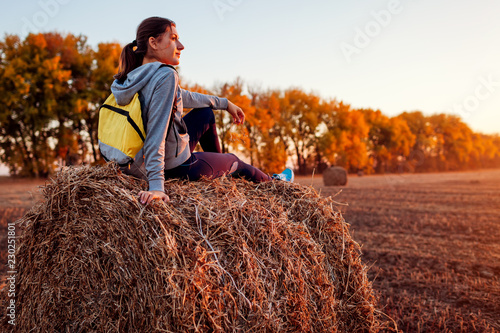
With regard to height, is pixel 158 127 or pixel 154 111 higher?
pixel 154 111

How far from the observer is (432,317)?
376 centimetres

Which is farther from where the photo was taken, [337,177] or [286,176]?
[337,177]

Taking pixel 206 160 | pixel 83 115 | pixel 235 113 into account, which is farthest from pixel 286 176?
pixel 83 115

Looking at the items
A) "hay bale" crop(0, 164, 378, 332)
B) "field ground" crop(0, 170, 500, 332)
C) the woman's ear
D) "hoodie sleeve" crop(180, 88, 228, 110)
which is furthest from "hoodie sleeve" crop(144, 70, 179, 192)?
"field ground" crop(0, 170, 500, 332)

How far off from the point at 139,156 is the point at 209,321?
1.26 meters

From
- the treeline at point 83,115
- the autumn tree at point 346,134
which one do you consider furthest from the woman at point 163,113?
the autumn tree at point 346,134

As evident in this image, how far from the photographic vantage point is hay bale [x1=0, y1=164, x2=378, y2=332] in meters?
2.16

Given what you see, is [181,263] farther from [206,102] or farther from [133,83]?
[206,102]

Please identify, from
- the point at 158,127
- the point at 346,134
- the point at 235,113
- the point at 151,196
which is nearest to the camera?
the point at 151,196

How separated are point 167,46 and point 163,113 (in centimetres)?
62

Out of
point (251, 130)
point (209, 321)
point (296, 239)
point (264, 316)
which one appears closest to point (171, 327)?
point (209, 321)

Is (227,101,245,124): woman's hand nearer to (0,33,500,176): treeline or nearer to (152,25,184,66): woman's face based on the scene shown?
(152,25,184,66): woman's face

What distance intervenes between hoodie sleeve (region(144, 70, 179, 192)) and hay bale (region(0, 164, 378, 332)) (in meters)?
0.20

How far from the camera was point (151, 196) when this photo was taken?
91.4 inches
